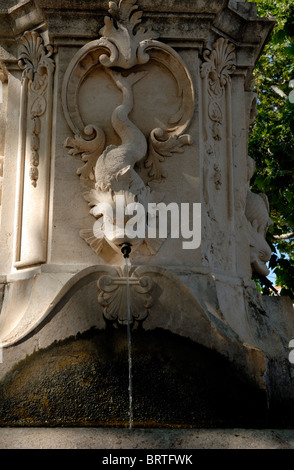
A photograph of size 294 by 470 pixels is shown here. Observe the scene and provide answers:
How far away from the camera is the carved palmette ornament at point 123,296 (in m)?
4.26

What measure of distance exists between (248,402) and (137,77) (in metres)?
2.24

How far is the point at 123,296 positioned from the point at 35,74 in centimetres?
178

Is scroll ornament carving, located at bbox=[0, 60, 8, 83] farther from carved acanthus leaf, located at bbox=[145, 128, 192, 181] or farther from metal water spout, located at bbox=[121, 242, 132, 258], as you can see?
metal water spout, located at bbox=[121, 242, 132, 258]

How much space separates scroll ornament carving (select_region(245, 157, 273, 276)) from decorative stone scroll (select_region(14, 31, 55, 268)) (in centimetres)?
156

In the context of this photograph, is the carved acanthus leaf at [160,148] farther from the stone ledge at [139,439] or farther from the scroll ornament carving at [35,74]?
the stone ledge at [139,439]

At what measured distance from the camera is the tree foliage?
8836mm

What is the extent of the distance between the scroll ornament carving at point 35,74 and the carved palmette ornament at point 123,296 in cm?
98

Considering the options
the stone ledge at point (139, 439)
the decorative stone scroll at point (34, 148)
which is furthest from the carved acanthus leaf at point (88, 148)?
the stone ledge at point (139, 439)

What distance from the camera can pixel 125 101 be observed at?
4.79 metres

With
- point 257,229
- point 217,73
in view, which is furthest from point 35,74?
point 257,229

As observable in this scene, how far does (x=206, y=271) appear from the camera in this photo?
453 cm

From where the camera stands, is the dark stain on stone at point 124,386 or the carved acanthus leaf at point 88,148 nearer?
the dark stain on stone at point 124,386

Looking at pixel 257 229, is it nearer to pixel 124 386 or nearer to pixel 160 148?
pixel 160 148

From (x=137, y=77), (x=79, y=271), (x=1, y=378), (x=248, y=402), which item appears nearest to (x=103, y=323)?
(x=79, y=271)
